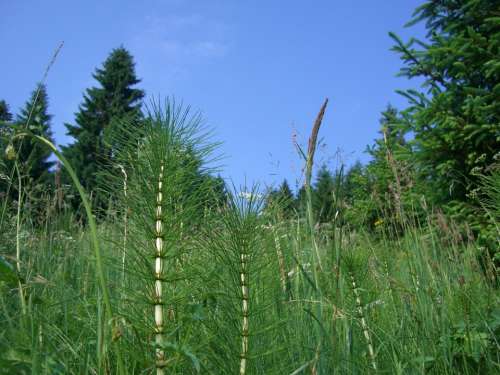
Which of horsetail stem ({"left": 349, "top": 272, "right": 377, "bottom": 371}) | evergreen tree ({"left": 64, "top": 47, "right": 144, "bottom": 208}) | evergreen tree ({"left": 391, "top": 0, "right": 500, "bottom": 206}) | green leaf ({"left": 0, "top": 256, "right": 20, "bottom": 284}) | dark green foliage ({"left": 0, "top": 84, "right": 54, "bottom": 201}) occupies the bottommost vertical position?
horsetail stem ({"left": 349, "top": 272, "right": 377, "bottom": 371})

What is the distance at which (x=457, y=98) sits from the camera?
7258 millimetres

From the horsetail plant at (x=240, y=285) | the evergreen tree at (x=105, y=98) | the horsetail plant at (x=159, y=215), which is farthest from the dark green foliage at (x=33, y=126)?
the evergreen tree at (x=105, y=98)

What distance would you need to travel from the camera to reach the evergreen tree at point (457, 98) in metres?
6.62

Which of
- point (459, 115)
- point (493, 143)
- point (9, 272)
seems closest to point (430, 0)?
point (459, 115)

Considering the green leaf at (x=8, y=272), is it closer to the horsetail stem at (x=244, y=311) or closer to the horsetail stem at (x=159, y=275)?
the horsetail stem at (x=159, y=275)

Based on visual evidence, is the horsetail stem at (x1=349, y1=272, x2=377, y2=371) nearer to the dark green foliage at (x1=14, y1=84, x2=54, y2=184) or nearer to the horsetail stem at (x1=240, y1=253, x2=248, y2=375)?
the horsetail stem at (x1=240, y1=253, x2=248, y2=375)

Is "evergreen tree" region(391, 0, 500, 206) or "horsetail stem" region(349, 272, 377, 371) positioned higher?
"evergreen tree" region(391, 0, 500, 206)

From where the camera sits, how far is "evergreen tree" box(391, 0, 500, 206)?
6621 mm

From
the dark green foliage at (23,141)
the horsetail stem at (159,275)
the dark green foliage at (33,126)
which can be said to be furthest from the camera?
the dark green foliage at (33,126)

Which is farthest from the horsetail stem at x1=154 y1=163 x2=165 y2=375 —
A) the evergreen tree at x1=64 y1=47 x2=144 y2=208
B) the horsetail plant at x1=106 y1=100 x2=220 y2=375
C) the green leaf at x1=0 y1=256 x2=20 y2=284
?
the evergreen tree at x1=64 y1=47 x2=144 y2=208

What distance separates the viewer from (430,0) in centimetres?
793

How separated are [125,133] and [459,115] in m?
6.78

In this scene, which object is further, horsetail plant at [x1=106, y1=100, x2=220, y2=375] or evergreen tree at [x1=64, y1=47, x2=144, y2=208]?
evergreen tree at [x1=64, y1=47, x2=144, y2=208]

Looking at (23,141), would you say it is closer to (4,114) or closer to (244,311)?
(4,114)
